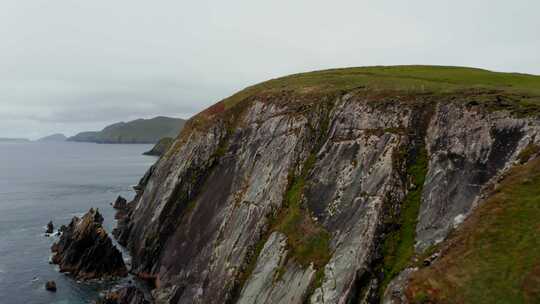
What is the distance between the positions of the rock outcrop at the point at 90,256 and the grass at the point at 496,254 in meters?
48.2

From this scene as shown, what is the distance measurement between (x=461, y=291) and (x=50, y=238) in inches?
3038

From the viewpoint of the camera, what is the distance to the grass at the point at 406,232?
2989cm

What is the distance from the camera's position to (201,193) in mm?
58219

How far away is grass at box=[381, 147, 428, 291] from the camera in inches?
1177

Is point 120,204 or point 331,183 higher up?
point 331,183

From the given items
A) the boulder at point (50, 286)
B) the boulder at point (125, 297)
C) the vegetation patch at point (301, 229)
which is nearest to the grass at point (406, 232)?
the vegetation patch at point (301, 229)

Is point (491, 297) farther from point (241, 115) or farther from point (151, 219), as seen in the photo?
point (151, 219)

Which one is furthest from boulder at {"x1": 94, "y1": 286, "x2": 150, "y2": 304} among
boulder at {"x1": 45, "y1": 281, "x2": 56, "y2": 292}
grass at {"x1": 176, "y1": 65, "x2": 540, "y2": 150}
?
grass at {"x1": 176, "y1": 65, "x2": 540, "y2": 150}

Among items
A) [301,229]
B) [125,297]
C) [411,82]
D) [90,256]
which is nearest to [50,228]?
[90,256]

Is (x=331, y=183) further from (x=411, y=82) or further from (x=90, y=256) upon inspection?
(x=90, y=256)

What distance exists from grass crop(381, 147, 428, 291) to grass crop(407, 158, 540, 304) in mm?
3543

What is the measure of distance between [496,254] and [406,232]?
852cm

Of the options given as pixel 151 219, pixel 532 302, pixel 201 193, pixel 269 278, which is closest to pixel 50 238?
pixel 151 219

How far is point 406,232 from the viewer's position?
105 feet
